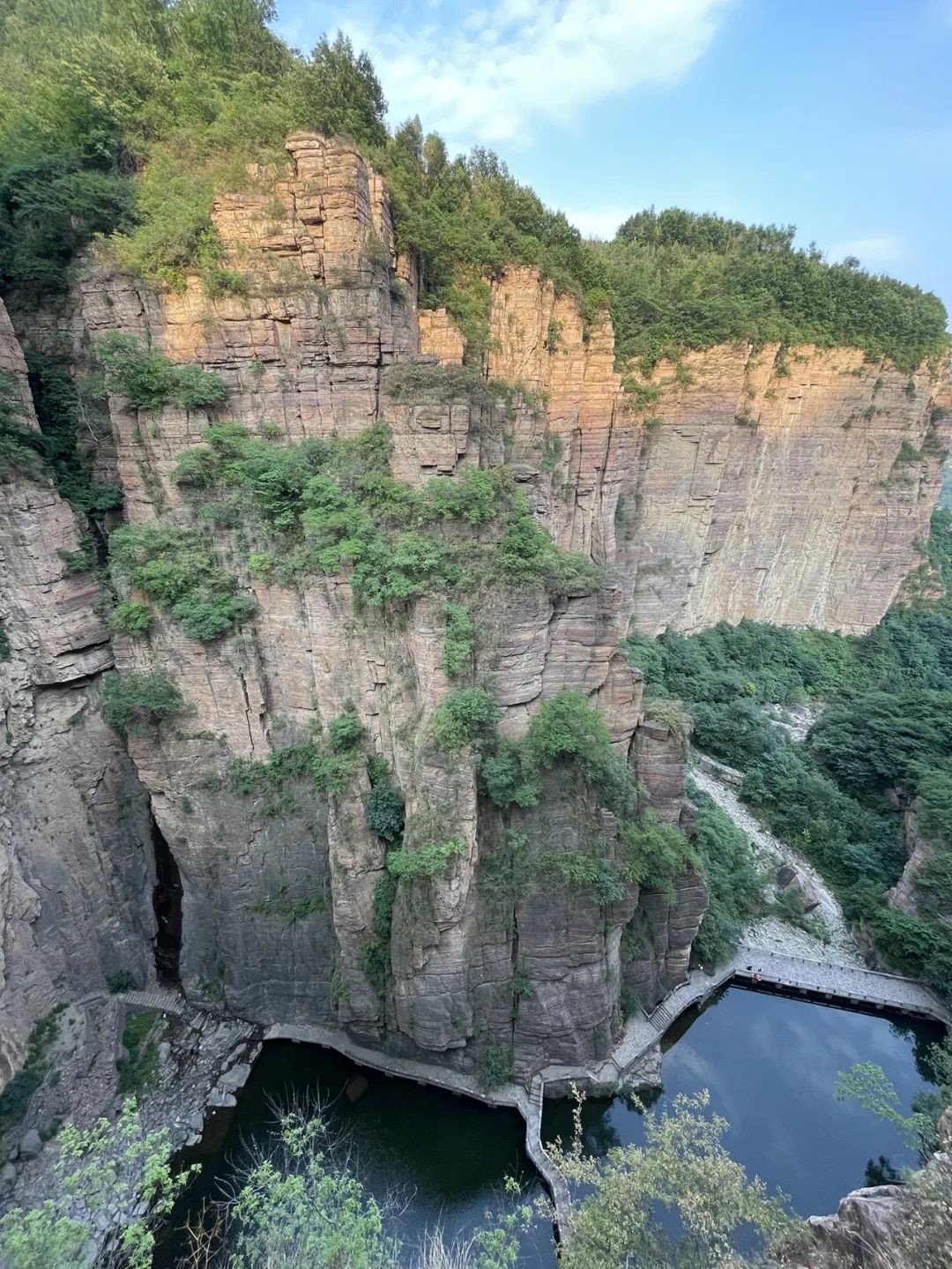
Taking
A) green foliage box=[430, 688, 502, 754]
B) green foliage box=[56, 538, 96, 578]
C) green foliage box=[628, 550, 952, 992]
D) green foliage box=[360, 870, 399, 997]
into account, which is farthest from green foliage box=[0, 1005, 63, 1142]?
green foliage box=[628, 550, 952, 992]

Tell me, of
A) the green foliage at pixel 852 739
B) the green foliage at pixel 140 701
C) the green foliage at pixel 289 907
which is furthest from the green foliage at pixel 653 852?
the green foliage at pixel 140 701

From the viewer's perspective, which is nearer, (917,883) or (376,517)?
(376,517)

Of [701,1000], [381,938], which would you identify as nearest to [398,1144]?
[381,938]

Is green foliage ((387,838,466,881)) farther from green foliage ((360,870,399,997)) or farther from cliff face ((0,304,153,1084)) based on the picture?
cliff face ((0,304,153,1084))

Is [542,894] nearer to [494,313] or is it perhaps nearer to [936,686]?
[494,313]

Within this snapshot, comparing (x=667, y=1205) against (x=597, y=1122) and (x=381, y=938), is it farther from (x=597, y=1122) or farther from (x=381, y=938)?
(x=381, y=938)

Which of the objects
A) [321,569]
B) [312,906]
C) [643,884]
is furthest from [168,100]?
[643,884]

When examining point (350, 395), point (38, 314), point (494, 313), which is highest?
point (494, 313)
